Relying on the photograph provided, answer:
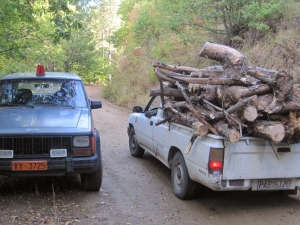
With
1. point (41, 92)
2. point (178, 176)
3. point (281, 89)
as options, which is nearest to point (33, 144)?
point (41, 92)

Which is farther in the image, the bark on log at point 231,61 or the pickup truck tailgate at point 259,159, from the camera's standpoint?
the bark on log at point 231,61

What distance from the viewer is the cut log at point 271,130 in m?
4.75

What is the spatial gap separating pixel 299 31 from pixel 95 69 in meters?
33.6

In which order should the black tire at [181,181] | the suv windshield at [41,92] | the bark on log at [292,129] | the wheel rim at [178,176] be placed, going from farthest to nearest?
the suv windshield at [41,92] < the wheel rim at [178,176] < the black tire at [181,181] < the bark on log at [292,129]

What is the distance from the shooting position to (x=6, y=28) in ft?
33.7

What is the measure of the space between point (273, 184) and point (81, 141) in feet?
9.51

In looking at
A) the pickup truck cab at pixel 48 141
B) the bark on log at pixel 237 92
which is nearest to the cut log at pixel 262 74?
the bark on log at pixel 237 92

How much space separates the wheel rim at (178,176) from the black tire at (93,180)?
4.13ft

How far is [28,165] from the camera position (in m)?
5.39

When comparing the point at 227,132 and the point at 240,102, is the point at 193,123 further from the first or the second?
the point at 240,102

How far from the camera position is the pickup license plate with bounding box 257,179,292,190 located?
16.9 ft

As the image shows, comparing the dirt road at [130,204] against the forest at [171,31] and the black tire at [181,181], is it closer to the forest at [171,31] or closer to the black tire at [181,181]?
the black tire at [181,181]

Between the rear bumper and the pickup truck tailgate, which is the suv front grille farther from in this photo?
the pickup truck tailgate

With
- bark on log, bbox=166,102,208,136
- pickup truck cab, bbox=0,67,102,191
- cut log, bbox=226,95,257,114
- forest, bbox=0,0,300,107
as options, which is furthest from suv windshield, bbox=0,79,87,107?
cut log, bbox=226,95,257,114
